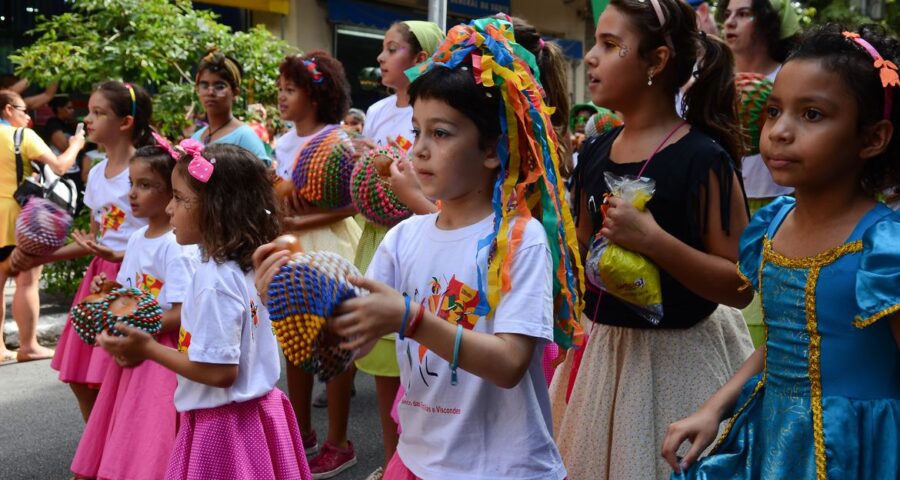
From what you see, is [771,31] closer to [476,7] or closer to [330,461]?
[330,461]

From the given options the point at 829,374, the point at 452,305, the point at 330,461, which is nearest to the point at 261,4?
the point at 330,461

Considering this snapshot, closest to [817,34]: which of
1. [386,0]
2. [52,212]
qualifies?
[52,212]

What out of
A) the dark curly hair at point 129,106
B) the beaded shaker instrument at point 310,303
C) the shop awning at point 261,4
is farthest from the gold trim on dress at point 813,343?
the shop awning at point 261,4

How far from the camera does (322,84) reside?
17.0 ft

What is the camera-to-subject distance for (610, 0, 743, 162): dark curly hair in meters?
2.77

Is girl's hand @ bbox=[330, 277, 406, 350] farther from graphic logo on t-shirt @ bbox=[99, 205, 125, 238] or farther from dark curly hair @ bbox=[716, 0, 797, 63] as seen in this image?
graphic logo on t-shirt @ bbox=[99, 205, 125, 238]

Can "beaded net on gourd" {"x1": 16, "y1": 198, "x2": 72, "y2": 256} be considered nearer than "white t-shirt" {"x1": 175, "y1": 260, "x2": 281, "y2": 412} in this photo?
No

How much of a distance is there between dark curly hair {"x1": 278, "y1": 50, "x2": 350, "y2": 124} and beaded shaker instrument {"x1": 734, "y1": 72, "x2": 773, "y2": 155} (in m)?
2.52

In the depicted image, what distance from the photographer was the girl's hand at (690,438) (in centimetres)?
214

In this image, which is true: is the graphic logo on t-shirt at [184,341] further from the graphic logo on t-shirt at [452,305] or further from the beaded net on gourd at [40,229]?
the beaded net on gourd at [40,229]

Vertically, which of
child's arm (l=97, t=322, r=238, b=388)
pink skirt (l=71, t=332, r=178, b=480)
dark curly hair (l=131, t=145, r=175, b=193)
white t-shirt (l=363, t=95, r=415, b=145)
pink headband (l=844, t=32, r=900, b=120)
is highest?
pink headband (l=844, t=32, r=900, b=120)

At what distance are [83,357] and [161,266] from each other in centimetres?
102

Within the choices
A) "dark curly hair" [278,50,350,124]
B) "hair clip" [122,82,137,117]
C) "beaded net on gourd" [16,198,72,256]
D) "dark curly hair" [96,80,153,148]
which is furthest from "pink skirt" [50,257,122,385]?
"dark curly hair" [278,50,350,124]

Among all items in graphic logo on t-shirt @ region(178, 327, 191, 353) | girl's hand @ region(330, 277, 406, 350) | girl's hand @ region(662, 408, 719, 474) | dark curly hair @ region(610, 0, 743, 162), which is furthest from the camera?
graphic logo on t-shirt @ region(178, 327, 191, 353)
